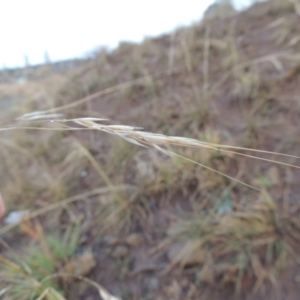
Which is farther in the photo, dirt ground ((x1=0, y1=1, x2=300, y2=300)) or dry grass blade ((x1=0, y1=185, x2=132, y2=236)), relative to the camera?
dry grass blade ((x1=0, y1=185, x2=132, y2=236))

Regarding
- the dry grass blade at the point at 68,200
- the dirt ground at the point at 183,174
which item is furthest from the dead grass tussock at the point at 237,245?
the dry grass blade at the point at 68,200

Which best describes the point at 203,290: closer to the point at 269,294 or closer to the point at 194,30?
the point at 269,294

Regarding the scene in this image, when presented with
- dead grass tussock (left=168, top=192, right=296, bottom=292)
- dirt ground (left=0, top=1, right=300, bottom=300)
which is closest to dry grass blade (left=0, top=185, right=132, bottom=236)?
dirt ground (left=0, top=1, right=300, bottom=300)

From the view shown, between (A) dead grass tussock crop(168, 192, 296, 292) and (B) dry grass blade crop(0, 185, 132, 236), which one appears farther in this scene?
(B) dry grass blade crop(0, 185, 132, 236)

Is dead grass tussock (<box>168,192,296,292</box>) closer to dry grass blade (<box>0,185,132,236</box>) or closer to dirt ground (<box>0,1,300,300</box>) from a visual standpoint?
dirt ground (<box>0,1,300,300</box>)

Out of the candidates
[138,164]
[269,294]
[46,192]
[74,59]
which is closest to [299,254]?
[269,294]

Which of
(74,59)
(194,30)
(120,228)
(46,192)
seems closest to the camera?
(120,228)

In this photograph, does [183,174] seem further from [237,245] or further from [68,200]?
[68,200]

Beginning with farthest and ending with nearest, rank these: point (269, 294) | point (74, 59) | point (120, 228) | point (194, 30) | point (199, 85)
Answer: point (74, 59) < point (194, 30) < point (199, 85) < point (120, 228) < point (269, 294)

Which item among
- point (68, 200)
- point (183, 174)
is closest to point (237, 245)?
point (183, 174)
